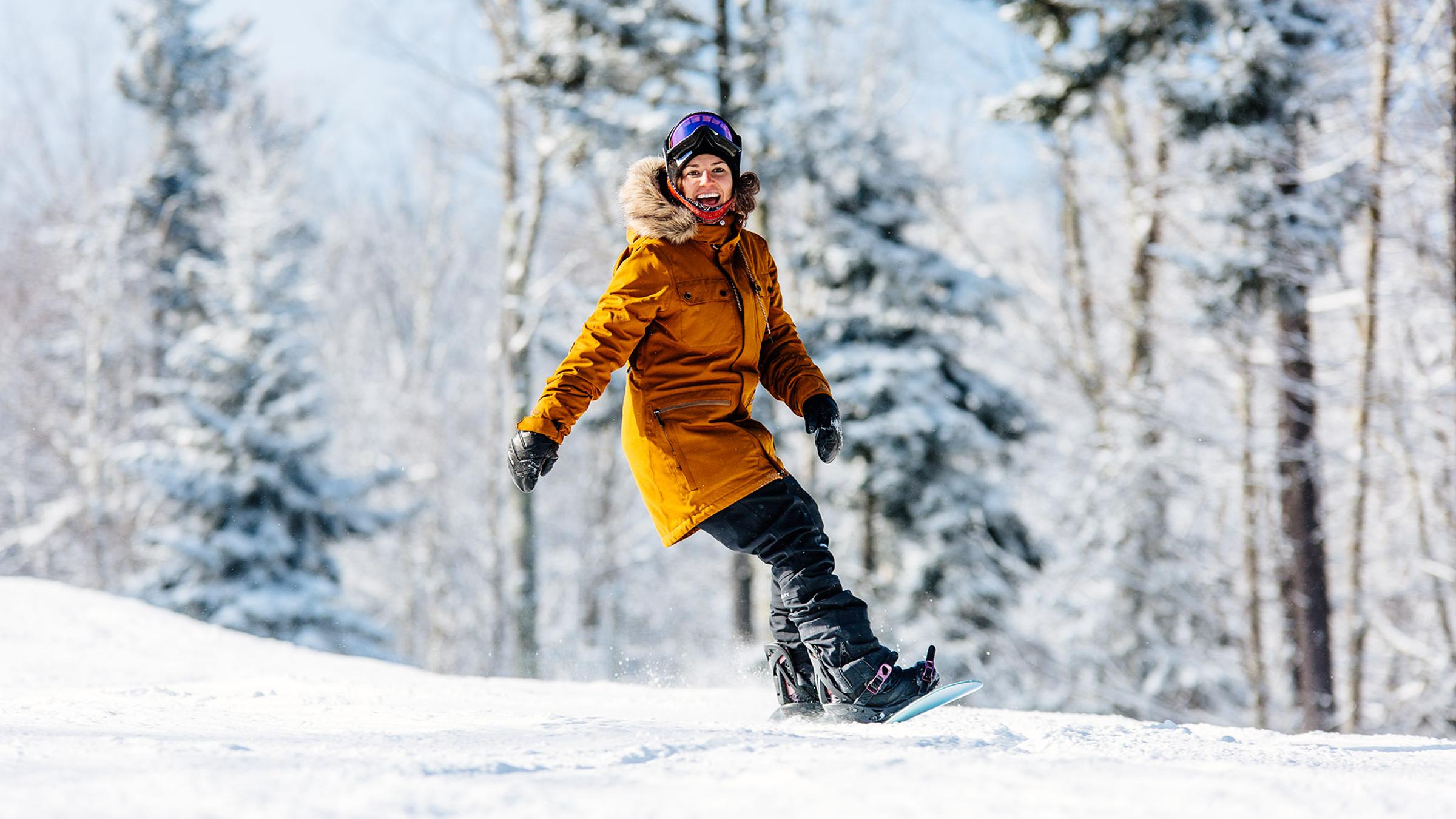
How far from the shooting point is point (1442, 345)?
37.5ft

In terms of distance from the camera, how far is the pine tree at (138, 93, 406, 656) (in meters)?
11.0

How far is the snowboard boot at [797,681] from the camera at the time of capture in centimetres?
353

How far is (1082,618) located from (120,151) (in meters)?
20.5

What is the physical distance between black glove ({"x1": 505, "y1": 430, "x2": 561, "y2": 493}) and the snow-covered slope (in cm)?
66

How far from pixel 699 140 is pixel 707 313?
1.87 feet

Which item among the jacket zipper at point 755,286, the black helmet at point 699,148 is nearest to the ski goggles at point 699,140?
the black helmet at point 699,148

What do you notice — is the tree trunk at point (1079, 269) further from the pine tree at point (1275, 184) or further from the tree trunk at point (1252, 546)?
the pine tree at point (1275, 184)

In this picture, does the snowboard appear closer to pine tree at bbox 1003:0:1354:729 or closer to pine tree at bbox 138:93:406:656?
pine tree at bbox 1003:0:1354:729

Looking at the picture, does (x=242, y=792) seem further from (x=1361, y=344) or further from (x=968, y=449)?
(x=1361, y=344)

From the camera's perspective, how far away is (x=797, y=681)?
11.6 feet

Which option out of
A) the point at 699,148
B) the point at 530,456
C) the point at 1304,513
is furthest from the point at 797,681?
the point at 1304,513

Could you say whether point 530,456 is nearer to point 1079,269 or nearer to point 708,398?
point 708,398

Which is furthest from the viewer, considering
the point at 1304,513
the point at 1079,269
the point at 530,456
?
the point at 1079,269

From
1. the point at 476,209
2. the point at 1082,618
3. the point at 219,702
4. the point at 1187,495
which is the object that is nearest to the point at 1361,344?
the point at 1187,495
